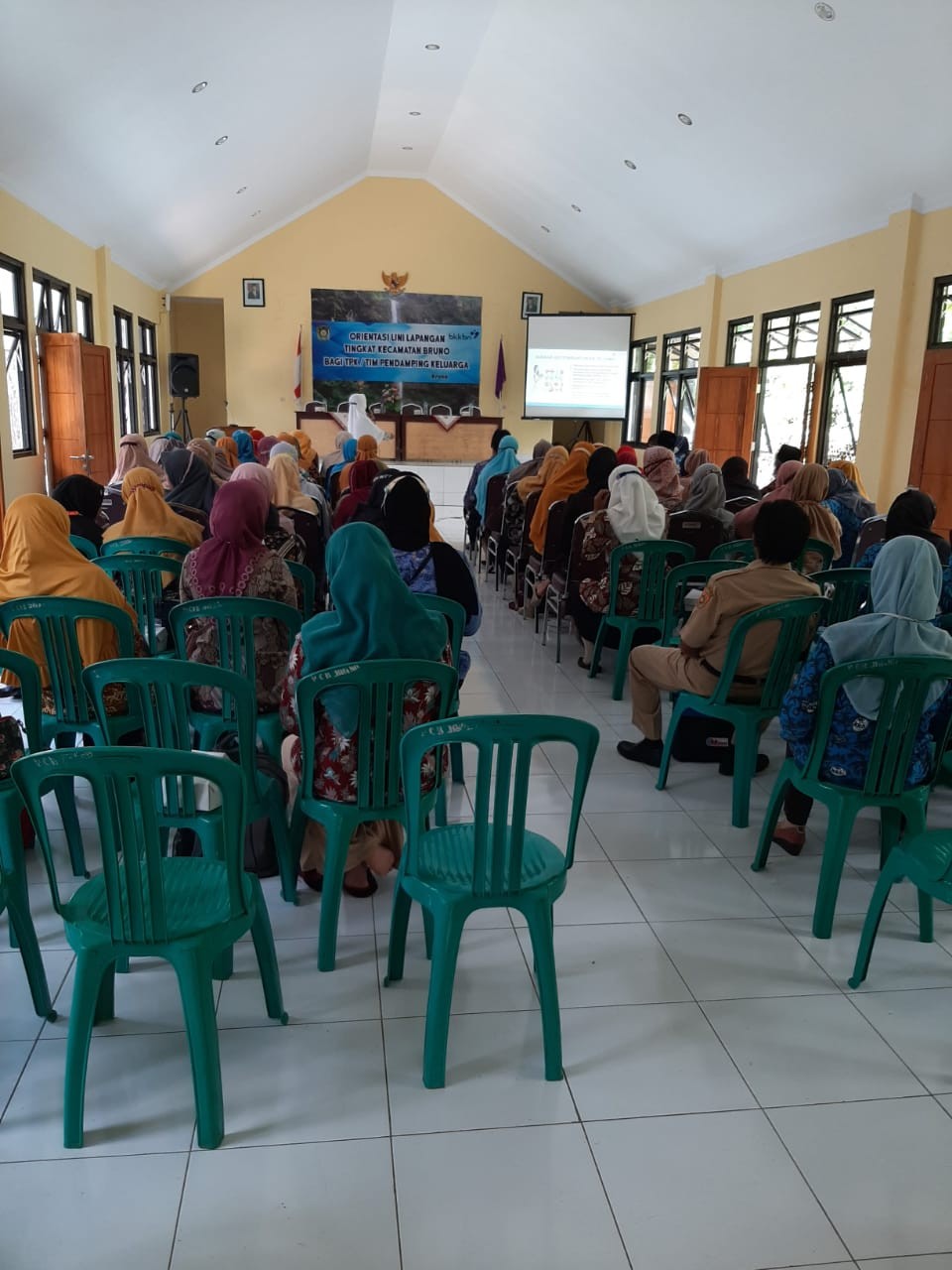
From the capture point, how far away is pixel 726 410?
33.3 feet

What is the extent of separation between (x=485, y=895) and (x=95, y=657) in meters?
1.59

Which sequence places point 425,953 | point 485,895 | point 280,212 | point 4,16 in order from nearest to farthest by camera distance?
point 485,895, point 425,953, point 4,16, point 280,212

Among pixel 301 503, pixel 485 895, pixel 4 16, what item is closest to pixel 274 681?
pixel 485 895

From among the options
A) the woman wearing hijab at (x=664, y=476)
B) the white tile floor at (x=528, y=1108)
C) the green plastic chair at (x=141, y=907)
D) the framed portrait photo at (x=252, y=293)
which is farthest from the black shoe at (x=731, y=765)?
the framed portrait photo at (x=252, y=293)

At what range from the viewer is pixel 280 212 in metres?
13.1

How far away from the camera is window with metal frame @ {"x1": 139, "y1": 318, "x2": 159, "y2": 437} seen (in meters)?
12.4

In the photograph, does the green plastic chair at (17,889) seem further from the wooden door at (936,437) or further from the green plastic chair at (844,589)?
the wooden door at (936,437)

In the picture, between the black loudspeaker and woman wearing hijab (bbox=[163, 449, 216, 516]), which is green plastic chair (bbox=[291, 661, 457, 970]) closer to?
woman wearing hijab (bbox=[163, 449, 216, 516])

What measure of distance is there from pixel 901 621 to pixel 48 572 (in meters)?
2.48

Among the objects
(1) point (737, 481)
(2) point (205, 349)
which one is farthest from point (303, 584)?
(2) point (205, 349)

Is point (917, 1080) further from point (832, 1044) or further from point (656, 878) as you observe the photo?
point (656, 878)

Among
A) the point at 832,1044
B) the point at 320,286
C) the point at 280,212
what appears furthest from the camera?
the point at 320,286

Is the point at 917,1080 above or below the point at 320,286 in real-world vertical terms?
below

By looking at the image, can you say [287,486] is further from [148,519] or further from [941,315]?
[941,315]
